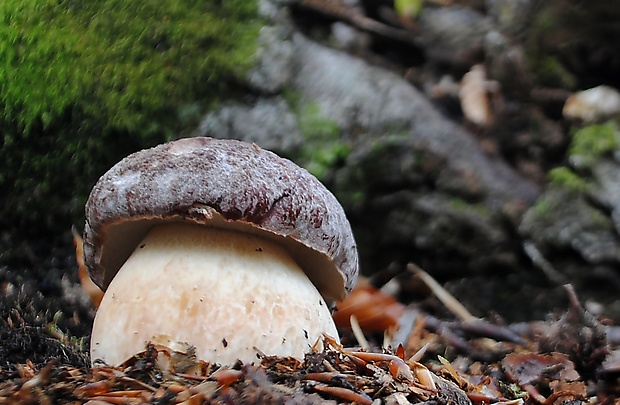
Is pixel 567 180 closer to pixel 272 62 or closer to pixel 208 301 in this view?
pixel 272 62

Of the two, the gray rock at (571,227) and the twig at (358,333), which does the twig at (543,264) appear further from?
the twig at (358,333)

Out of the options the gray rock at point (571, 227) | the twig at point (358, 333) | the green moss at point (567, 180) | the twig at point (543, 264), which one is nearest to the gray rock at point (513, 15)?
the green moss at point (567, 180)

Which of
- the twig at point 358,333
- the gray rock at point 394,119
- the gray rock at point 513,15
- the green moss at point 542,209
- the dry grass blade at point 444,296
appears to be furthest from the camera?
the gray rock at point 513,15

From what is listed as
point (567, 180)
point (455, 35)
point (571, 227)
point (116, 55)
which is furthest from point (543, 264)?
point (116, 55)

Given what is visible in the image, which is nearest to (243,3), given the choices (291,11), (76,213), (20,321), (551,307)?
(291,11)

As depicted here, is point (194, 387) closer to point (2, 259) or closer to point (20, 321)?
point (20, 321)

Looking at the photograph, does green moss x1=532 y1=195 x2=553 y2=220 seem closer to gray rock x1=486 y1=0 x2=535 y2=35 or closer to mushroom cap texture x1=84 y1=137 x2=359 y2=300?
gray rock x1=486 y1=0 x2=535 y2=35

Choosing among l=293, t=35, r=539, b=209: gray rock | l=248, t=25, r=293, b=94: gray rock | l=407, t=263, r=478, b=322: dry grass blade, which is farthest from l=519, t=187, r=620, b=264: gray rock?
l=248, t=25, r=293, b=94: gray rock
